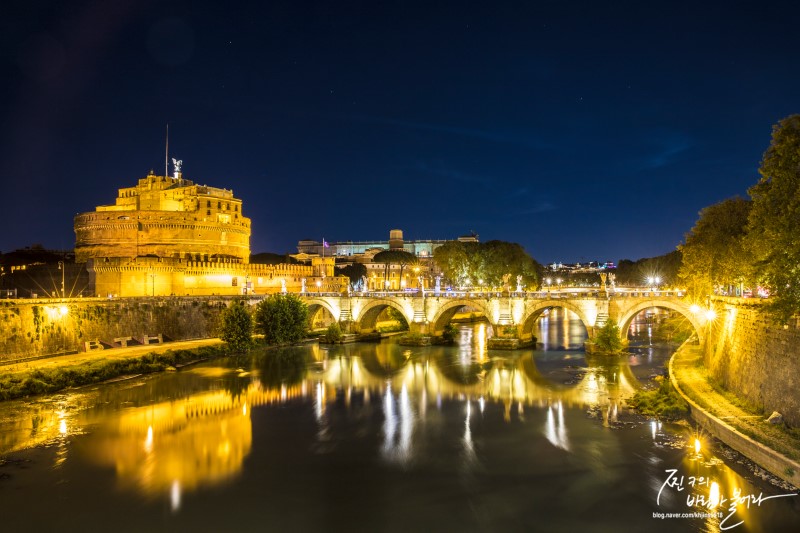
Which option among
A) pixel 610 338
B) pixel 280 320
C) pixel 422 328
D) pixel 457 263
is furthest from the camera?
pixel 457 263

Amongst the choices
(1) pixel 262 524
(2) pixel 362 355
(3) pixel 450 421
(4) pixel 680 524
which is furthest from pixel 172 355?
(4) pixel 680 524

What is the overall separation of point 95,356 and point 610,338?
29.0 m

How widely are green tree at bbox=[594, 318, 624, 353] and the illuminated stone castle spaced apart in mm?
30528

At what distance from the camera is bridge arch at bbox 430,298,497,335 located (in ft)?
127

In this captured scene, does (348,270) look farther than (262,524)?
Yes

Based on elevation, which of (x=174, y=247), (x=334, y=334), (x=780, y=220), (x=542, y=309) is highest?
(x=174, y=247)

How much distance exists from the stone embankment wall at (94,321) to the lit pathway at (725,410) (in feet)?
102

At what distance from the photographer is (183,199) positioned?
2315 inches

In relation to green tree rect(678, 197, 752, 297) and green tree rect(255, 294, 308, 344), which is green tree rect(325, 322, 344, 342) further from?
green tree rect(678, 197, 752, 297)

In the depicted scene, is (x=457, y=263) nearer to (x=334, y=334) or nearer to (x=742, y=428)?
(x=334, y=334)

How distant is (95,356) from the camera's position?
98.3ft

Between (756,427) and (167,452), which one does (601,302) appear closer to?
(756,427)

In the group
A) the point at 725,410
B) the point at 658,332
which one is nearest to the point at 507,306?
the point at 658,332

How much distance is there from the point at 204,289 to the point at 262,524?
39793 millimetres
